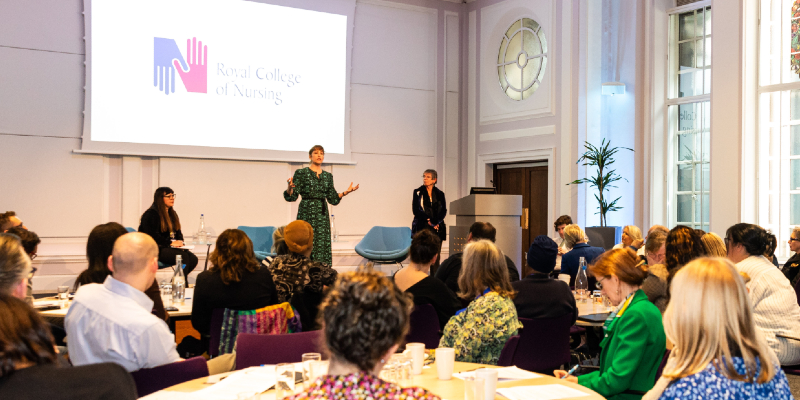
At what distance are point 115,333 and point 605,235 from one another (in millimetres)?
7101

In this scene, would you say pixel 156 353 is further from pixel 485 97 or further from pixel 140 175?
pixel 485 97

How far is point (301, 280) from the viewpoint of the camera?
373 centimetres

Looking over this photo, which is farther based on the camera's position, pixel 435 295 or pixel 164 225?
pixel 164 225

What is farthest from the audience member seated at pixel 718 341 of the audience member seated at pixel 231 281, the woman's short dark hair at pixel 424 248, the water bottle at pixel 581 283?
the water bottle at pixel 581 283

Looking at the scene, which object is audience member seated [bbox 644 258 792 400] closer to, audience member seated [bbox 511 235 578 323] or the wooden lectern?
audience member seated [bbox 511 235 578 323]

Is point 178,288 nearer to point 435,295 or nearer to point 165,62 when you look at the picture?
point 435,295

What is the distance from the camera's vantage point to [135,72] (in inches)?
328

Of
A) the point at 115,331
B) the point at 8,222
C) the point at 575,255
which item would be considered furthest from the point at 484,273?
the point at 8,222

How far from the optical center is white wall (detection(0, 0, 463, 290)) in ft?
26.2

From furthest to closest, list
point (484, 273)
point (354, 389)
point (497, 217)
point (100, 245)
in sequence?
point (497, 217) → point (100, 245) → point (484, 273) → point (354, 389)

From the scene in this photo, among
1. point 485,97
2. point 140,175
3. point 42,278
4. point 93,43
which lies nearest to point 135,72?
point 93,43

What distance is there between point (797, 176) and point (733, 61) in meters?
1.39

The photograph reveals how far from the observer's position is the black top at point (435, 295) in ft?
12.5

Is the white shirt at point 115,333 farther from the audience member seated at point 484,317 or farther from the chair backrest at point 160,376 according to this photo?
the audience member seated at point 484,317
